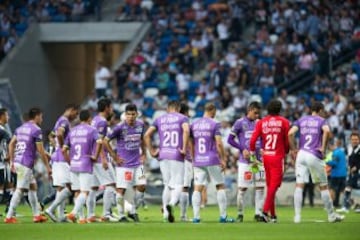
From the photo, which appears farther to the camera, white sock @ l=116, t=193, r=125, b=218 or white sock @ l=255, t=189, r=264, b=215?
white sock @ l=255, t=189, r=264, b=215

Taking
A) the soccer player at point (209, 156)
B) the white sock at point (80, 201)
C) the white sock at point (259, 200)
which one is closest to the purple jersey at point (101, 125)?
the white sock at point (80, 201)

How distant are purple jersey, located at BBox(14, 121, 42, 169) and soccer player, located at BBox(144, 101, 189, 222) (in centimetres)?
217

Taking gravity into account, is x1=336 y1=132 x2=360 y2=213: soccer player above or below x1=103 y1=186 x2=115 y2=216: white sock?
above

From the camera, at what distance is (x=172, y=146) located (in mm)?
24734

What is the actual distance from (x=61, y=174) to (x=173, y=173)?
2517 mm

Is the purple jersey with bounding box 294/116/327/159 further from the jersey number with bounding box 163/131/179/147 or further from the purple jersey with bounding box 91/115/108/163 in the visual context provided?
the purple jersey with bounding box 91/115/108/163

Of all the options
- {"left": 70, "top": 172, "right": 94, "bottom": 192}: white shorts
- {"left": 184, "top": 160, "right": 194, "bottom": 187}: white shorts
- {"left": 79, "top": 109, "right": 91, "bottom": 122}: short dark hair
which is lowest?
{"left": 70, "top": 172, "right": 94, "bottom": 192}: white shorts

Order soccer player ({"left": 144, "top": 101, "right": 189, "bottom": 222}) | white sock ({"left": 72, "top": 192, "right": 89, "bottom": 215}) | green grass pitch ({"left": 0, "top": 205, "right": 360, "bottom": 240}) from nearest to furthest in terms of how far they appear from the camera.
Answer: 1. green grass pitch ({"left": 0, "top": 205, "right": 360, "bottom": 240})
2. white sock ({"left": 72, "top": 192, "right": 89, "bottom": 215})
3. soccer player ({"left": 144, "top": 101, "right": 189, "bottom": 222})

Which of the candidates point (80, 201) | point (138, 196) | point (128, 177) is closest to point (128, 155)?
point (128, 177)

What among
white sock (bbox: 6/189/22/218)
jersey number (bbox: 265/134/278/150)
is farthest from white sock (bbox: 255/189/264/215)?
white sock (bbox: 6/189/22/218)

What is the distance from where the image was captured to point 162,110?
42.7 metres

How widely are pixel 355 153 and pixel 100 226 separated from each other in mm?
9581

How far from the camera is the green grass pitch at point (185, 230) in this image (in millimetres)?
20359

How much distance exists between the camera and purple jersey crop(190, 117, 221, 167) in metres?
24.8
